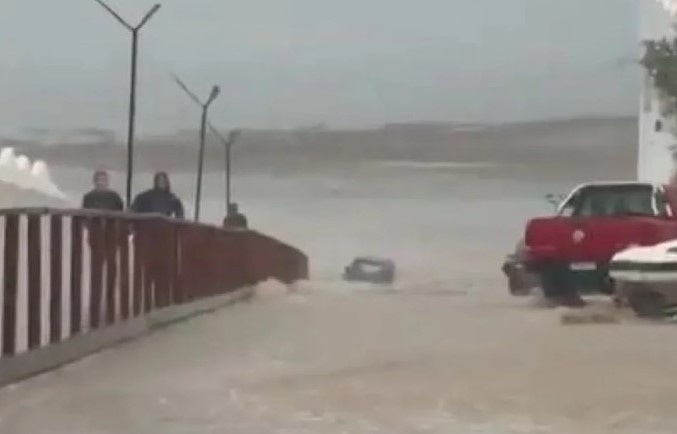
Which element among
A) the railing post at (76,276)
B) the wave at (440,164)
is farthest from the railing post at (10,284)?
the wave at (440,164)

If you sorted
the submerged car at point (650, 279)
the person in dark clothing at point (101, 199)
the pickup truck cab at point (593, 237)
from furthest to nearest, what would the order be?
the pickup truck cab at point (593, 237) → the person in dark clothing at point (101, 199) → the submerged car at point (650, 279)

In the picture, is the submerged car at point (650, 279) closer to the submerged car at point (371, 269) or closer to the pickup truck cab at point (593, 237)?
the pickup truck cab at point (593, 237)

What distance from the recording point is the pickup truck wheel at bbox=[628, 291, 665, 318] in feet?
49.8

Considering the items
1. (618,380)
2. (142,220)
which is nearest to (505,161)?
(142,220)

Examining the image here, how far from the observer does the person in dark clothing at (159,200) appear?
59.8 ft

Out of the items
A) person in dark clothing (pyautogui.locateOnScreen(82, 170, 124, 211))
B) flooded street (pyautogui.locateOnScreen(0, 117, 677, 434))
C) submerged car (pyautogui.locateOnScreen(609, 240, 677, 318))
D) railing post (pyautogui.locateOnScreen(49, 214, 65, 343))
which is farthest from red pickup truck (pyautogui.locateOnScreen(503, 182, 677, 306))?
railing post (pyautogui.locateOnScreen(49, 214, 65, 343))

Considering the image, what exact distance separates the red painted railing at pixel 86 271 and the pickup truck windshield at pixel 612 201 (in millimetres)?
4273

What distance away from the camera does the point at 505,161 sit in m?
52.8

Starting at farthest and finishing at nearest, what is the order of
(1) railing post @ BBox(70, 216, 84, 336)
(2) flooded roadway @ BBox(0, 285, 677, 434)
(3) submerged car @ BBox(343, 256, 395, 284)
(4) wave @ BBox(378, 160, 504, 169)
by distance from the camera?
(4) wave @ BBox(378, 160, 504, 169), (3) submerged car @ BBox(343, 256, 395, 284), (1) railing post @ BBox(70, 216, 84, 336), (2) flooded roadway @ BBox(0, 285, 677, 434)

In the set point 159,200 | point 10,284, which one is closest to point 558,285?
point 159,200

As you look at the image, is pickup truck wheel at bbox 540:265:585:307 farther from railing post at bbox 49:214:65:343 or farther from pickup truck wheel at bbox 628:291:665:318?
railing post at bbox 49:214:65:343

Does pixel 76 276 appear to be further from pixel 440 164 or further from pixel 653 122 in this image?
pixel 440 164

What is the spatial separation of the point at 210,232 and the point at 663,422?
1075 cm

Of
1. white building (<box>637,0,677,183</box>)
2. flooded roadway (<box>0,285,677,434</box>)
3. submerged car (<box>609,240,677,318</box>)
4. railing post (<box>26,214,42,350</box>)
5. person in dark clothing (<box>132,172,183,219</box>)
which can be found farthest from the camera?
white building (<box>637,0,677,183</box>)
